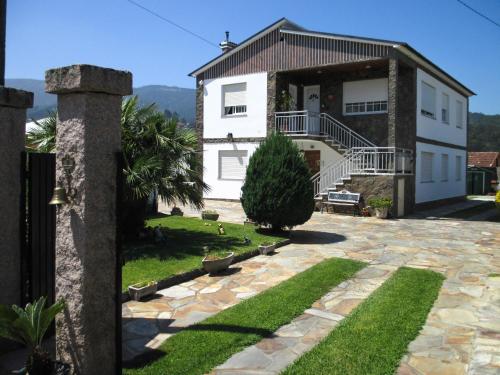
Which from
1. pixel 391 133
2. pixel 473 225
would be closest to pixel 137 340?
pixel 473 225

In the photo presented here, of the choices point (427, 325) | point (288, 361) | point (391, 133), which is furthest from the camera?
point (391, 133)

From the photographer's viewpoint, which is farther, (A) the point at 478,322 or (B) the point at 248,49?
(B) the point at 248,49

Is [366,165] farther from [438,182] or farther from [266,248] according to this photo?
[266,248]

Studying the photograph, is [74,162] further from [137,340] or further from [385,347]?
[385,347]

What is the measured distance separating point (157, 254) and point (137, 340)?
3584 mm

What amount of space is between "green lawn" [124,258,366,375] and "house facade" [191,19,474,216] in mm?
9998

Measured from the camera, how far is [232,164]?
20.4 metres

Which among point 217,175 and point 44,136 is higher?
Answer: point 44,136

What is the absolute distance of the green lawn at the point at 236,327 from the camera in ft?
12.9

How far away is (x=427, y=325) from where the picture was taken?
5000 mm

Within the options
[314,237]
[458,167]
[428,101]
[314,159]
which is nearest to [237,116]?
[314,159]

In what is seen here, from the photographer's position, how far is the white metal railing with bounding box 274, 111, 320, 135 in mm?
18031

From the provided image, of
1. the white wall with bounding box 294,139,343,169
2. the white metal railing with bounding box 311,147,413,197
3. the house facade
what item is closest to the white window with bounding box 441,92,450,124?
the house facade

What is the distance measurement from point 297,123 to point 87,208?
52.4 feet
